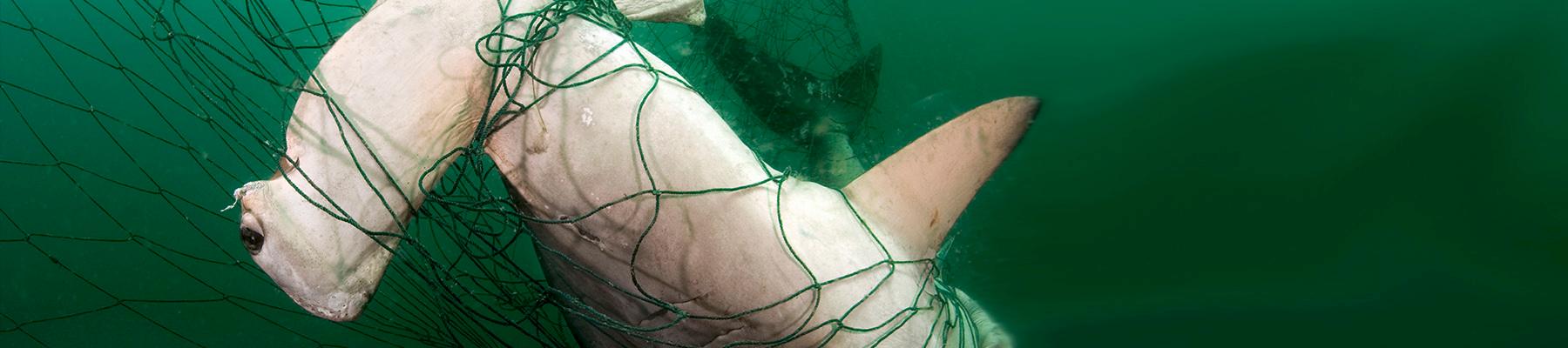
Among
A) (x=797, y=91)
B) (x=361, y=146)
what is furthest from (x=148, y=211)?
(x=361, y=146)

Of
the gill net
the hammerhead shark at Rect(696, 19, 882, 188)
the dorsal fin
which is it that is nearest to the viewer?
the dorsal fin

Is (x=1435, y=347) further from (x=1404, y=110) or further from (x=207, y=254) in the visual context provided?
(x=207, y=254)

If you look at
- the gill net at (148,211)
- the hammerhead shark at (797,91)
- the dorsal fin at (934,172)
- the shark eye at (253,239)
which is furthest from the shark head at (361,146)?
the hammerhead shark at (797,91)

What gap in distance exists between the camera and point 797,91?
11.9 feet

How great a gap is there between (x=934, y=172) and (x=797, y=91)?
160 cm

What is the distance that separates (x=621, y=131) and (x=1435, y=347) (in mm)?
3441

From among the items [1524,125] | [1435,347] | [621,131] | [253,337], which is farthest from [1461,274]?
[253,337]

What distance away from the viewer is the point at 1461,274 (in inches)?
133

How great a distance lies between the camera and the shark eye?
166cm

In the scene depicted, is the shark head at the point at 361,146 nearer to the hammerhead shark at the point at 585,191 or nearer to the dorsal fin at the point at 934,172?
the hammerhead shark at the point at 585,191

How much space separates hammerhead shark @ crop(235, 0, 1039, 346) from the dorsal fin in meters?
0.04

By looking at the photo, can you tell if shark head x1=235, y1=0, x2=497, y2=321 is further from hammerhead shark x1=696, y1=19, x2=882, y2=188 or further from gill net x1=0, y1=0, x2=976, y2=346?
hammerhead shark x1=696, y1=19, x2=882, y2=188

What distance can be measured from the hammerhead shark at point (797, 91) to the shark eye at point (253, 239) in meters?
1.93

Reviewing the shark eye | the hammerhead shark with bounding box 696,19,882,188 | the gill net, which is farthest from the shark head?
the hammerhead shark with bounding box 696,19,882,188
